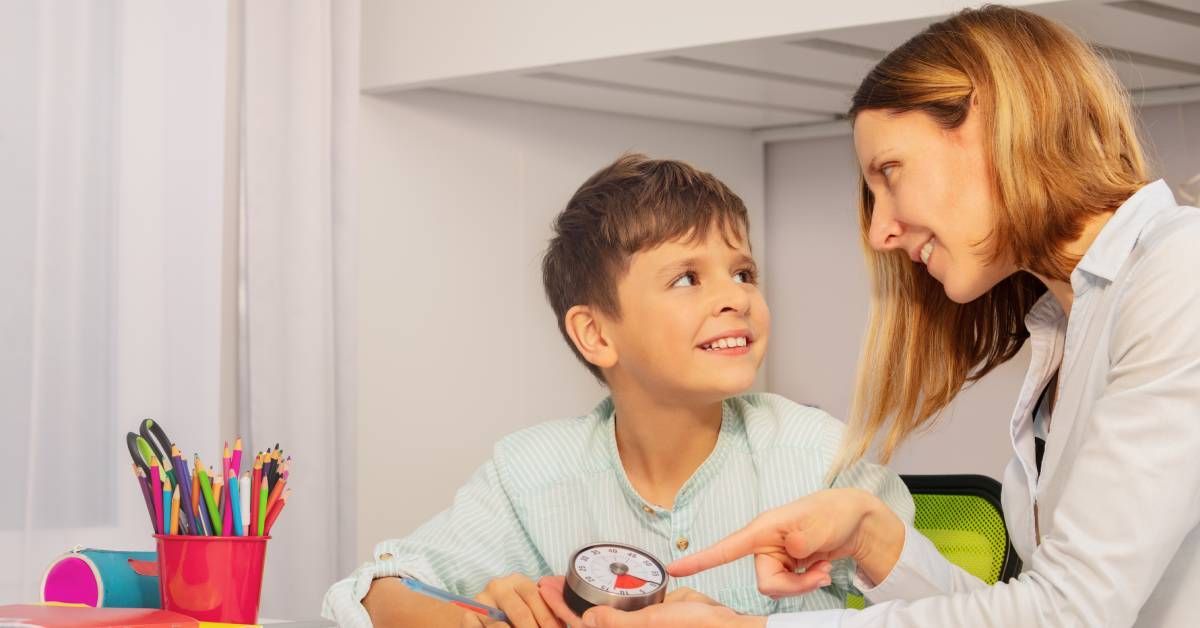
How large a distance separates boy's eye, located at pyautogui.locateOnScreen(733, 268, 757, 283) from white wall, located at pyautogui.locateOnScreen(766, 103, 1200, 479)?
931mm

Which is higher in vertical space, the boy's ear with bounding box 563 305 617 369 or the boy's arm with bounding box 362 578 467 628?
the boy's ear with bounding box 563 305 617 369

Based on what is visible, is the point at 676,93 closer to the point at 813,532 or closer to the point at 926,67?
the point at 926,67

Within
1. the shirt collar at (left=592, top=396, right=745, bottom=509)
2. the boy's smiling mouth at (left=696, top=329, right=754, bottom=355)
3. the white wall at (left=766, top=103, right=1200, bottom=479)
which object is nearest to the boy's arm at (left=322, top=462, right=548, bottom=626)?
the shirt collar at (left=592, top=396, right=745, bottom=509)

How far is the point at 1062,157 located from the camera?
943 millimetres

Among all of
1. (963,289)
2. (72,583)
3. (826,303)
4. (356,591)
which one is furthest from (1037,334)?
(826,303)

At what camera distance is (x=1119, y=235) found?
91cm

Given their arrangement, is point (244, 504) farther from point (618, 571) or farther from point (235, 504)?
point (618, 571)

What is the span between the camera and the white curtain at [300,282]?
1680 millimetres

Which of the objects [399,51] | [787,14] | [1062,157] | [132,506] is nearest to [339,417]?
[132,506]

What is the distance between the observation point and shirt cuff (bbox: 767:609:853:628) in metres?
0.89

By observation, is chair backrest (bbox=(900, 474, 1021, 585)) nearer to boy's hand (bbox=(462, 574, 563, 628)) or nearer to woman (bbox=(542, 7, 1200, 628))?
woman (bbox=(542, 7, 1200, 628))

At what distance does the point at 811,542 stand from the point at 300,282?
3.12 feet

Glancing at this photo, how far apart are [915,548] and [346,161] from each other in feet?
3.25

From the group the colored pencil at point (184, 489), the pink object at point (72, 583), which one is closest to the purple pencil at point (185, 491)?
the colored pencil at point (184, 489)
